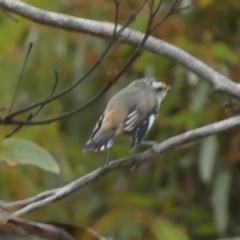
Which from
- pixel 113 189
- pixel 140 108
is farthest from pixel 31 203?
pixel 113 189

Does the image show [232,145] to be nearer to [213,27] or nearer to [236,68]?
[236,68]

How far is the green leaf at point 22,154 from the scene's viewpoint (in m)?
1.13

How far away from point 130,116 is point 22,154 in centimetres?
69

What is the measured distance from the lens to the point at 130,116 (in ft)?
5.93

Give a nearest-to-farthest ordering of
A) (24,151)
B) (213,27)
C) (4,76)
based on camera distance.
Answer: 1. (24,151)
2. (4,76)
3. (213,27)

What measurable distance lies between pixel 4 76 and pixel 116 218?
774 millimetres

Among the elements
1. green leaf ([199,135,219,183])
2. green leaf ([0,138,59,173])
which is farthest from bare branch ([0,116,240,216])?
green leaf ([199,135,219,183])

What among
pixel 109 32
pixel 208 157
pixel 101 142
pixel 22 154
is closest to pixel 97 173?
pixel 22 154

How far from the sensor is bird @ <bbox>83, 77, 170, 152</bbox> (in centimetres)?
171

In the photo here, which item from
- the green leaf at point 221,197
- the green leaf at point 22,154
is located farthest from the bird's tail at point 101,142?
the green leaf at point 221,197

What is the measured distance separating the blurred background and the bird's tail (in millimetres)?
641

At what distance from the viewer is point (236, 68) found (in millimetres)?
2580

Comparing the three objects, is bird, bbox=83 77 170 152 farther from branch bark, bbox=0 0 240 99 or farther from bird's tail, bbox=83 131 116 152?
branch bark, bbox=0 0 240 99

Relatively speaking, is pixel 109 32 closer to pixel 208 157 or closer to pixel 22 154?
pixel 22 154
